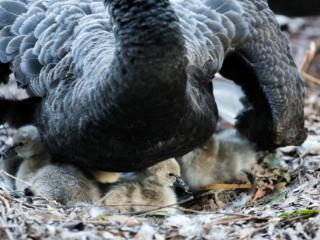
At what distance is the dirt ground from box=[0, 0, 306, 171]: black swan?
311 millimetres

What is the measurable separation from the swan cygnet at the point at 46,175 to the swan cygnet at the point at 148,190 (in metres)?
0.13

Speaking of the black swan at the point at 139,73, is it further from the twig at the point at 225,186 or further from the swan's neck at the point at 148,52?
the twig at the point at 225,186

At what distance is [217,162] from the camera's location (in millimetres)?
5938

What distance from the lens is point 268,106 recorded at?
560 centimetres

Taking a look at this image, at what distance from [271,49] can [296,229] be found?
5.19 ft

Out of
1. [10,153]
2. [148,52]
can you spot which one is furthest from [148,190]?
[148,52]

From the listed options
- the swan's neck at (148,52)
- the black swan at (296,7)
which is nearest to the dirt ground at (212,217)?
the swan's neck at (148,52)

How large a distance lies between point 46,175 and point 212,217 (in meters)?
1.22

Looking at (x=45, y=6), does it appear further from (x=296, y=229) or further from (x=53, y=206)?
(x=296, y=229)

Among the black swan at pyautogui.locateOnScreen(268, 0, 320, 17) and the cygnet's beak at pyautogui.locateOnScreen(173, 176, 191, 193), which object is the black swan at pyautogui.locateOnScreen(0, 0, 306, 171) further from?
the black swan at pyautogui.locateOnScreen(268, 0, 320, 17)

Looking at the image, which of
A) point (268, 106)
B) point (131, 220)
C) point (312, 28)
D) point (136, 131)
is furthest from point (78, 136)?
point (312, 28)

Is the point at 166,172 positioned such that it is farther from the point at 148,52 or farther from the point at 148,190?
the point at 148,52

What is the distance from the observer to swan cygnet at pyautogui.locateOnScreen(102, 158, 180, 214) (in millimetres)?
5234

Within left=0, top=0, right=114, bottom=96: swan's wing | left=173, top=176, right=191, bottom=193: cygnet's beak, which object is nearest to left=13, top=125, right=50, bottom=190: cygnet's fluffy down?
left=0, top=0, right=114, bottom=96: swan's wing
